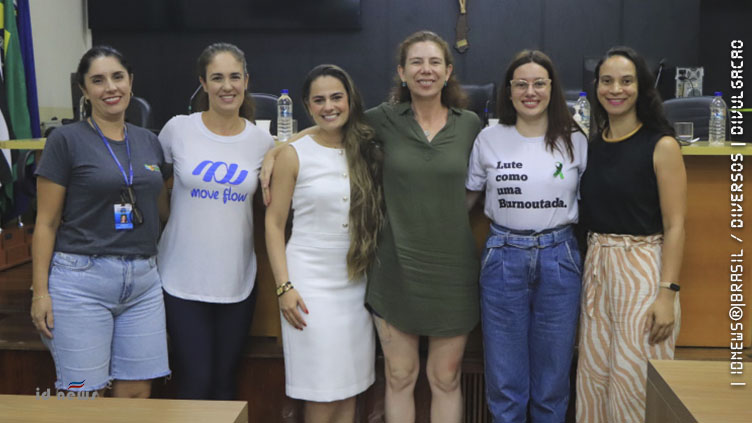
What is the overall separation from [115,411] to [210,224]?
90cm

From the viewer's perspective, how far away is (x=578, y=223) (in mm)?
2186

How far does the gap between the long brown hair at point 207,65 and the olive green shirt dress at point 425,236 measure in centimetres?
51

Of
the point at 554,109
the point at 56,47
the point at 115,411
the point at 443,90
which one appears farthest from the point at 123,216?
the point at 56,47

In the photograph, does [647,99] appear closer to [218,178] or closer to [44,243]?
[218,178]

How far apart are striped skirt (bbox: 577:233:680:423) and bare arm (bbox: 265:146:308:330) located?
0.92m

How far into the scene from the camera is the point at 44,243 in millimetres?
1948

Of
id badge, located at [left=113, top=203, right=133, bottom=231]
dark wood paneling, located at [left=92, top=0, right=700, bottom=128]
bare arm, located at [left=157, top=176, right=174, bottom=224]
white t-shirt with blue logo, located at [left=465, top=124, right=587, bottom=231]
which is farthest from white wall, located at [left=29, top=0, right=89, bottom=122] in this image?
white t-shirt with blue logo, located at [left=465, top=124, right=587, bottom=231]

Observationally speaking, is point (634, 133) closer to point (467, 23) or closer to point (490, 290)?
point (490, 290)

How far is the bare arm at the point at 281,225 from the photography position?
6.81 feet

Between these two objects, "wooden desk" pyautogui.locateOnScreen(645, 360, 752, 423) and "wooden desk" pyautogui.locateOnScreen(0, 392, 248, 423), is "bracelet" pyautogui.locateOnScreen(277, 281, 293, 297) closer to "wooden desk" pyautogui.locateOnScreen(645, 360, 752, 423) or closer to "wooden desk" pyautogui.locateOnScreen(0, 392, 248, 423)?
"wooden desk" pyautogui.locateOnScreen(0, 392, 248, 423)

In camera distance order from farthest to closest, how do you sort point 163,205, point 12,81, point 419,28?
point 419,28, point 12,81, point 163,205

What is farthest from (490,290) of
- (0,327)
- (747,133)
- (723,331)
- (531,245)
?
(747,133)

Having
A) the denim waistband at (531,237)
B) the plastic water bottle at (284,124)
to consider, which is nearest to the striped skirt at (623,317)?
the denim waistband at (531,237)

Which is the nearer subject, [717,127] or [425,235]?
[425,235]
